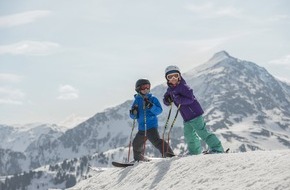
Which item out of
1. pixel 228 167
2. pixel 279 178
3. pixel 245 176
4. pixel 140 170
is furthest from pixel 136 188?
pixel 279 178

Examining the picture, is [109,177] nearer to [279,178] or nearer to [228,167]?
[228,167]

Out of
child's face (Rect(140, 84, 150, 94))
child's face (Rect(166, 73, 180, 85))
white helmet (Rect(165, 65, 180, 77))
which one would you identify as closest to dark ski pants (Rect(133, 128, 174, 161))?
child's face (Rect(140, 84, 150, 94))

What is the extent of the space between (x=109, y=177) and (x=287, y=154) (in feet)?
17.1

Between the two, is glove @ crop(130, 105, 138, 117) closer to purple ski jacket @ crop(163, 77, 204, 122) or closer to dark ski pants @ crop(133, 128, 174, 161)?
dark ski pants @ crop(133, 128, 174, 161)

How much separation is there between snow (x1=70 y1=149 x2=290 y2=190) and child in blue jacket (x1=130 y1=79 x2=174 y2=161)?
148cm

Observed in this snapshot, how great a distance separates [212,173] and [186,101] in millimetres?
3312

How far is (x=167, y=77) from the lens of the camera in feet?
35.5

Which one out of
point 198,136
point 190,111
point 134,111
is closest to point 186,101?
point 190,111

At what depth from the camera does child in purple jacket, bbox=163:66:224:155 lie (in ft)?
34.0

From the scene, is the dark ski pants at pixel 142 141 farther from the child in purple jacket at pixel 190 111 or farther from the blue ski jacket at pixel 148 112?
A: the child in purple jacket at pixel 190 111

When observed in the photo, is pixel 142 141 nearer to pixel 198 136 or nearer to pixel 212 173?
pixel 198 136

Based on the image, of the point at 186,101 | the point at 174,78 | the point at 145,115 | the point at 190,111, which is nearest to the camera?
the point at 186,101

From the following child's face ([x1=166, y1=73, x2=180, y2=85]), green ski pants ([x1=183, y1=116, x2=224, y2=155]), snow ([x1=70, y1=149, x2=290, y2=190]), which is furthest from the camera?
child's face ([x1=166, y1=73, x2=180, y2=85])

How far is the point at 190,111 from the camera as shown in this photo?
10.6 metres
